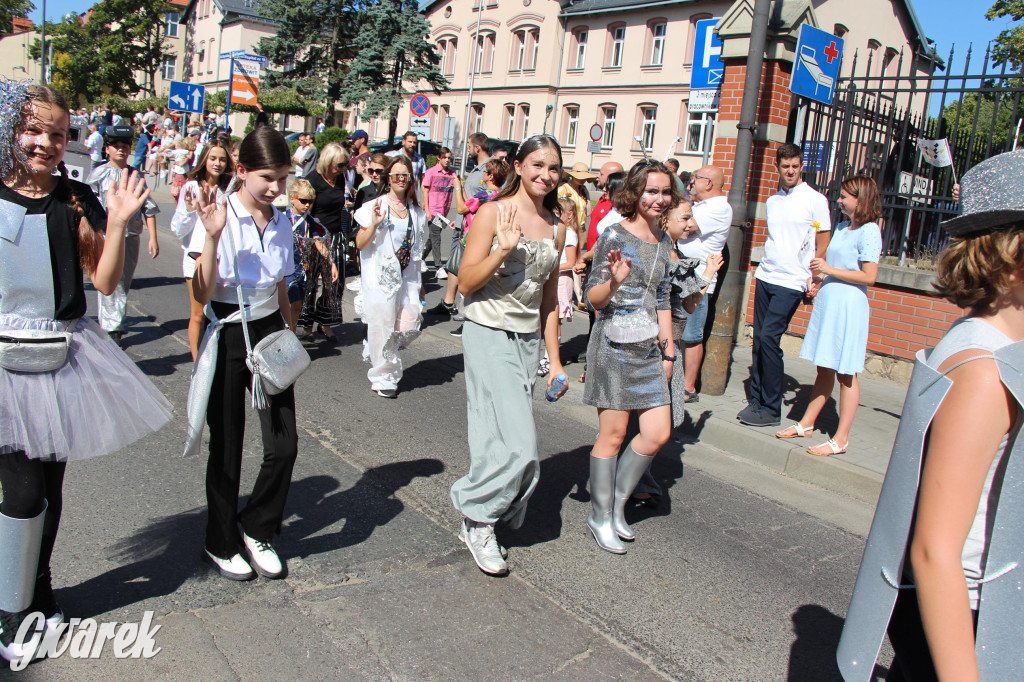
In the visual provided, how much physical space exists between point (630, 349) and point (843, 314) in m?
2.47

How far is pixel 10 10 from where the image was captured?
72188mm

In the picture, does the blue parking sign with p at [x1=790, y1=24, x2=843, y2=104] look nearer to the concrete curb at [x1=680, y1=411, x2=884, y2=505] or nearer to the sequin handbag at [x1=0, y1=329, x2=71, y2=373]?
the concrete curb at [x1=680, y1=411, x2=884, y2=505]

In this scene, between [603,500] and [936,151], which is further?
[936,151]

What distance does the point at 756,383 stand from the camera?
665cm

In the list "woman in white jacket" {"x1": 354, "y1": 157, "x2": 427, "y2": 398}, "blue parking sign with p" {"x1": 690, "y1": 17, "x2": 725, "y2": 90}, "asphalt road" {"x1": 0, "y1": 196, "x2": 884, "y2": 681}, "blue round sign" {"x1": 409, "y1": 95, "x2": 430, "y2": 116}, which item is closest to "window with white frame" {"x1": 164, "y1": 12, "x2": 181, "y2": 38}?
"blue round sign" {"x1": 409, "y1": 95, "x2": 430, "y2": 116}

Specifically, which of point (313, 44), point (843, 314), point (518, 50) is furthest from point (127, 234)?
point (313, 44)

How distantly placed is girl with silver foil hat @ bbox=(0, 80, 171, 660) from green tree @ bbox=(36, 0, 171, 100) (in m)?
67.7

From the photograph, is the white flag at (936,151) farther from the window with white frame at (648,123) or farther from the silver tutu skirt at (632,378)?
the window with white frame at (648,123)

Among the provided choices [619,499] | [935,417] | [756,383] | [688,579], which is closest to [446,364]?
[756,383]

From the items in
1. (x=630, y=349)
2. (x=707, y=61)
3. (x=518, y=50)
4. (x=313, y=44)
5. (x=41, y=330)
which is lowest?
(x=630, y=349)

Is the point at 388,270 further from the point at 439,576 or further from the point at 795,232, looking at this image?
the point at 439,576

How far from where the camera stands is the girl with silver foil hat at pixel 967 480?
1.61 meters

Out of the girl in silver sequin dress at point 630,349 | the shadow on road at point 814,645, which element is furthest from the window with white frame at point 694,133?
the shadow on road at point 814,645

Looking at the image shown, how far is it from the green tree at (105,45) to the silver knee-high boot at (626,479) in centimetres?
6770
